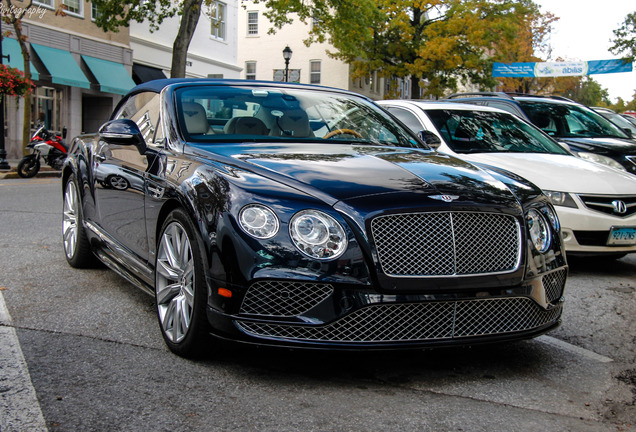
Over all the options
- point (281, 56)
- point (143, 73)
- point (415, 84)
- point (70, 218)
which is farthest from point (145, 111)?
point (281, 56)

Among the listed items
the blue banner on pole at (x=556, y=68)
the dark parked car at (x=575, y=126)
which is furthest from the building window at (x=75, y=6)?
the blue banner on pole at (x=556, y=68)

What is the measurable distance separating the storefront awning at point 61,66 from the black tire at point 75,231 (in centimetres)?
2069

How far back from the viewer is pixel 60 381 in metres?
3.51

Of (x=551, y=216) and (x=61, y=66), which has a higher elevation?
(x=61, y=66)

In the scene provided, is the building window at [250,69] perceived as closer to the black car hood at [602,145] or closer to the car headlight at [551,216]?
the black car hood at [602,145]

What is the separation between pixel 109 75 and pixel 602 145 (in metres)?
22.5

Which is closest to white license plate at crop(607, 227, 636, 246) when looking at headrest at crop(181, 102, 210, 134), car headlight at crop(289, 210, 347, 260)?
headrest at crop(181, 102, 210, 134)

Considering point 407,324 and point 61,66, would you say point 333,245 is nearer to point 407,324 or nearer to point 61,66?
point 407,324

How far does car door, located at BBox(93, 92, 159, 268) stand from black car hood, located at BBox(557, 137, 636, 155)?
6.80m

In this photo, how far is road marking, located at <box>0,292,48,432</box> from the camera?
297 centimetres

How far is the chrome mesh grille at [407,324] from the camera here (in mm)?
3482

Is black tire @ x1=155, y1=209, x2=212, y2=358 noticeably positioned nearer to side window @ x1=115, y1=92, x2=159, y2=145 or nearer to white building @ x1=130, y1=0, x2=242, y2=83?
side window @ x1=115, y1=92, x2=159, y2=145

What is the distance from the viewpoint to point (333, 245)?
346 cm

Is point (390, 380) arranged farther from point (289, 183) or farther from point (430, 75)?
point (430, 75)
